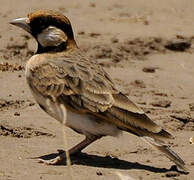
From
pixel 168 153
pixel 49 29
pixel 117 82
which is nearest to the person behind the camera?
pixel 168 153

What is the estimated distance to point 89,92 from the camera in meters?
7.19

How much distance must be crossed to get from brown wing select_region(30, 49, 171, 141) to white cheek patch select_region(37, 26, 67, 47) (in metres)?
0.21

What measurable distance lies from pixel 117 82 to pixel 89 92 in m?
3.02

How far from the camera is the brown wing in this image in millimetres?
7109

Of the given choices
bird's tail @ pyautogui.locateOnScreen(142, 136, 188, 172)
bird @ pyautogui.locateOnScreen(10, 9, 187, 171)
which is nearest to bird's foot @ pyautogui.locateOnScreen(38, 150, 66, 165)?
bird @ pyautogui.locateOnScreen(10, 9, 187, 171)

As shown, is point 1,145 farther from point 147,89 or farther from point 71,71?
point 147,89

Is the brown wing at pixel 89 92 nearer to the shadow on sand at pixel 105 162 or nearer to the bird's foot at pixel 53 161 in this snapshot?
the shadow on sand at pixel 105 162

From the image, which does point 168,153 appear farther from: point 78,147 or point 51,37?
point 51,37

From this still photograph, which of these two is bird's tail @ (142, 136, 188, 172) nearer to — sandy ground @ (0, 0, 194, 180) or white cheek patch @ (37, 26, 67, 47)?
sandy ground @ (0, 0, 194, 180)

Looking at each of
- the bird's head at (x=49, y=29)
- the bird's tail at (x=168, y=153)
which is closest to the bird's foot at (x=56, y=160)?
the bird's tail at (x=168, y=153)

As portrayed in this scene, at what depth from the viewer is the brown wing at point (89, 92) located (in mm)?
7109

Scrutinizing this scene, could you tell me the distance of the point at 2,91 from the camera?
9.27 m

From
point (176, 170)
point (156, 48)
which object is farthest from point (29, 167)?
point (156, 48)

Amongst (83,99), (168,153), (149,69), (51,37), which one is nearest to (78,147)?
(83,99)
